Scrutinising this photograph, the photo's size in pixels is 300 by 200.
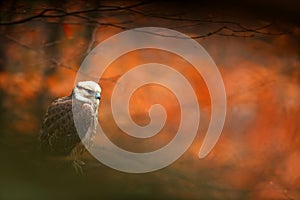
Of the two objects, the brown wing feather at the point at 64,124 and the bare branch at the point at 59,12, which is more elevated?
the bare branch at the point at 59,12

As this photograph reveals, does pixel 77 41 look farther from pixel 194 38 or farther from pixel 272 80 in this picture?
pixel 272 80

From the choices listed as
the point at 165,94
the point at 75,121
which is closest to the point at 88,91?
the point at 75,121

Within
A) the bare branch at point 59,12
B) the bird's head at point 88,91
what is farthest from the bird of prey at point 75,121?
the bare branch at point 59,12

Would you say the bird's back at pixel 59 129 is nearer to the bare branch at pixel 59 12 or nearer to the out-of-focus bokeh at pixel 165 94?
the out-of-focus bokeh at pixel 165 94

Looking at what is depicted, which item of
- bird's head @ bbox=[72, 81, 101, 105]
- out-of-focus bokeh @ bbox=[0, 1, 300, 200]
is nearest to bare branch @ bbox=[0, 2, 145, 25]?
out-of-focus bokeh @ bbox=[0, 1, 300, 200]

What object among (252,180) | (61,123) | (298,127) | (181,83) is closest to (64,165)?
(61,123)

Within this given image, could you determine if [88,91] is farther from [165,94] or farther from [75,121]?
[165,94]

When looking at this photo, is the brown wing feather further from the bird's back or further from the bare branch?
the bare branch
